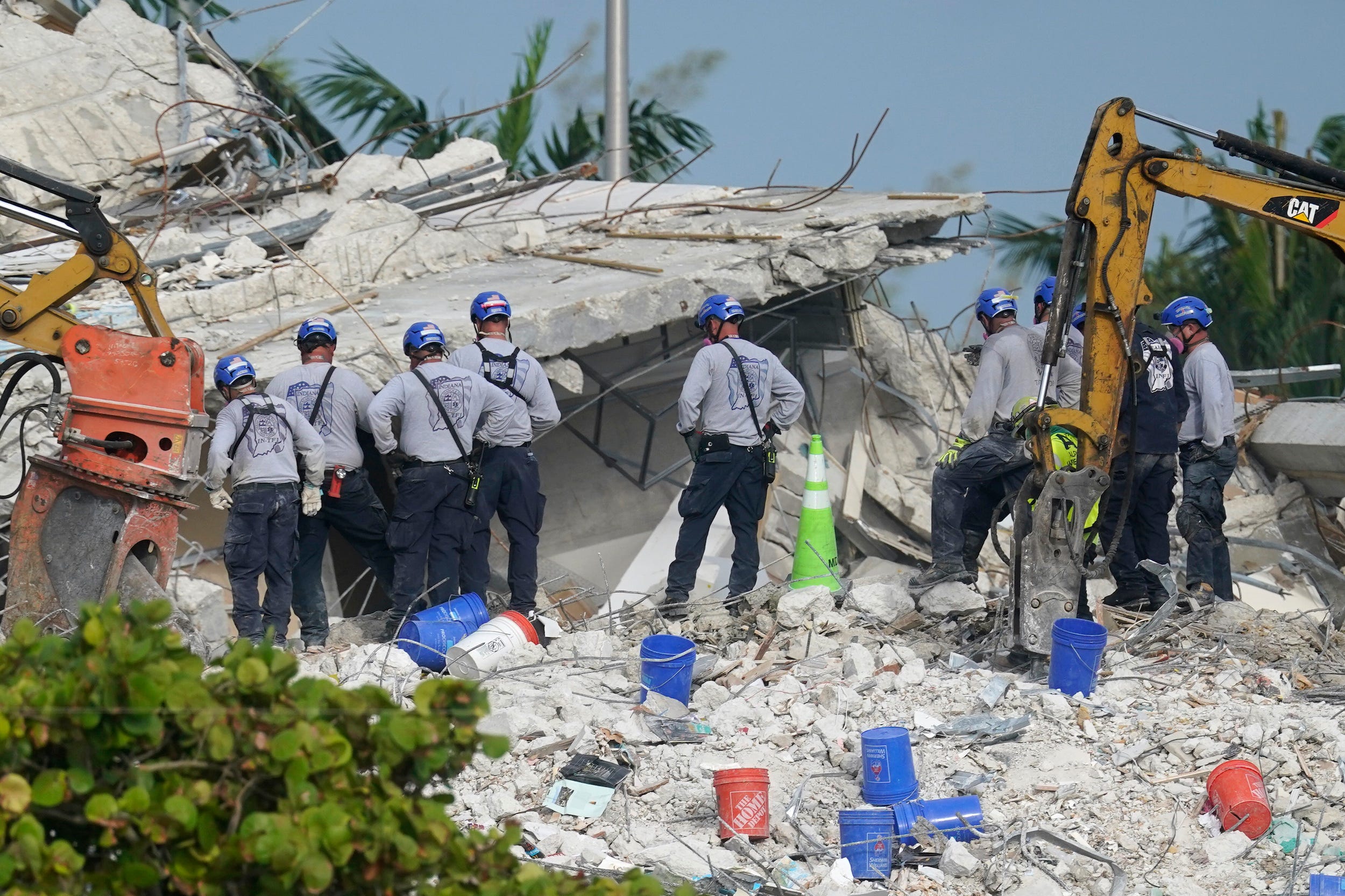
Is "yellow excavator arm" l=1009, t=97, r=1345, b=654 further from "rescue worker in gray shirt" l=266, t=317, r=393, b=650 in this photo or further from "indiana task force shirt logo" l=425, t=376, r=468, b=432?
"rescue worker in gray shirt" l=266, t=317, r=393, b=650

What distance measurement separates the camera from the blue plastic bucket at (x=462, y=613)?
7.21 m

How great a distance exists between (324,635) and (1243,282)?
12900 millimetres

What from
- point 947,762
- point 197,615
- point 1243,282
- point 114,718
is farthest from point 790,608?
point 1243,282

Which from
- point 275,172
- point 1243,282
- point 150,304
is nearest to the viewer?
point 150,304

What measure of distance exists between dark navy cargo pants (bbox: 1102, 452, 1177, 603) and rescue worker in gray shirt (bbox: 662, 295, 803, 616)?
6.43 ft

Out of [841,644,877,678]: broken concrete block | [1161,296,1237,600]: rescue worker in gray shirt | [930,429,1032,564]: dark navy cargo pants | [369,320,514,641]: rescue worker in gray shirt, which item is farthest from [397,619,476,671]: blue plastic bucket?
[1161,296,1237,600]: rescue worker in gray shirt

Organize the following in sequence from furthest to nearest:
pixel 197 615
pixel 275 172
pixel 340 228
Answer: pixel 275 172, pixel 340 228, pixel 197 615

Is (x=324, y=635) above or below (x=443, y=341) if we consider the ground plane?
below

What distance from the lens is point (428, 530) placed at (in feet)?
25.7

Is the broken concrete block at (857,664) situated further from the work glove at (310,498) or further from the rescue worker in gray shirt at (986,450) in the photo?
the work glove at (310,498)

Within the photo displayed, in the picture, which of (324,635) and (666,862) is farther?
(324,635)

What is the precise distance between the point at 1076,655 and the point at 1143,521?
243 centimetres

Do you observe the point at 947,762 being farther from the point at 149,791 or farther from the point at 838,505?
the point at 838,505

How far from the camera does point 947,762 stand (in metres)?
5.69
